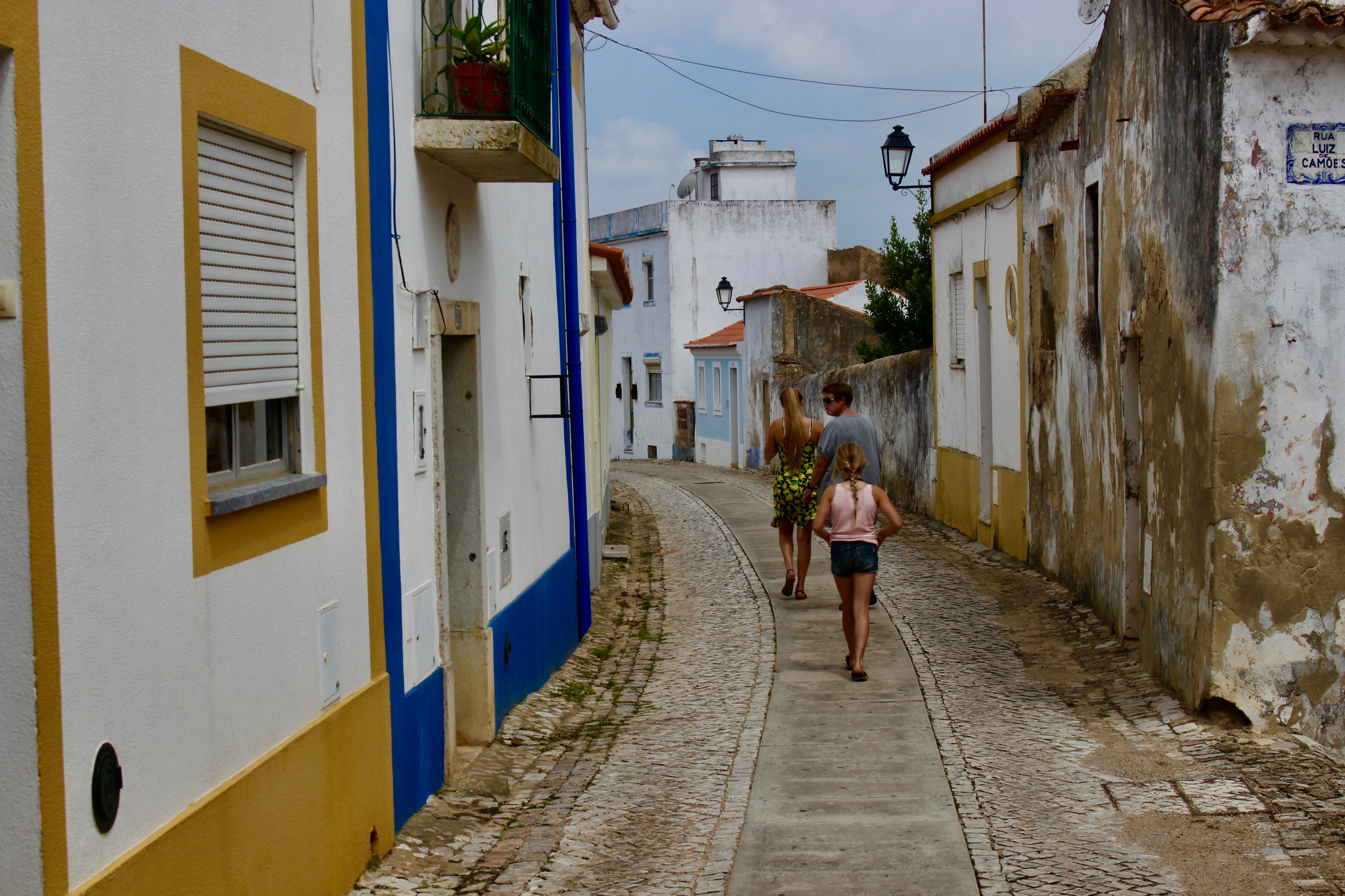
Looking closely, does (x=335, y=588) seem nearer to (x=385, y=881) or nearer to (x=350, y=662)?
(x=350, y=662)

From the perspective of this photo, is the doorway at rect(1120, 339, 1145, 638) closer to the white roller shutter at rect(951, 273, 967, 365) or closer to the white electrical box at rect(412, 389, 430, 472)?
the white electrical box at rect(412, 389, 430, 472)

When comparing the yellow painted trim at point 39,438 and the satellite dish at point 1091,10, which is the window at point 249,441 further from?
the satellite dish at point 1091,10

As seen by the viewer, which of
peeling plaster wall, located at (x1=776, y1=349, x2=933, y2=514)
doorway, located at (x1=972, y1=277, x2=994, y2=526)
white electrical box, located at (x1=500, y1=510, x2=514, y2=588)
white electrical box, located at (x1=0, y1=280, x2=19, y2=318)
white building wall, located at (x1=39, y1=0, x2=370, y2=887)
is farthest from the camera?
peeling plaster wall, located at (x1=776, y1=349, x2=933, y2=514)

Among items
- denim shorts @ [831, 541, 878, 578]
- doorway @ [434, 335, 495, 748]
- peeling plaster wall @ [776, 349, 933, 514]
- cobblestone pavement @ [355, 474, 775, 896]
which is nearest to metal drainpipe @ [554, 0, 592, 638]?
cobblestone pavement @ [355, 474, 775, 896]

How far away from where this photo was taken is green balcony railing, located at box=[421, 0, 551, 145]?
6.32 m

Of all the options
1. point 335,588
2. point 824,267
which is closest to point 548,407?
point 335,588

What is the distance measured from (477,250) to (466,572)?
5.81ft

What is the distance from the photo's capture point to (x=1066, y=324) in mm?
11031

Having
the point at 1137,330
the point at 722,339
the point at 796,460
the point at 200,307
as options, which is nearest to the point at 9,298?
the point at 200,307

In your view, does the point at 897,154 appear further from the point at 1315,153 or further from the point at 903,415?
the point at 1315,153

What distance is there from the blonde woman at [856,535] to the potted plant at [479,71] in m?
3.11

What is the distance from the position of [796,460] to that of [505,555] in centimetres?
349

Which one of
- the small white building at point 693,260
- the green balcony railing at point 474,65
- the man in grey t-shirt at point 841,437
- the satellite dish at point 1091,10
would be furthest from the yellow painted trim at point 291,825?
the small white building at point 693,260

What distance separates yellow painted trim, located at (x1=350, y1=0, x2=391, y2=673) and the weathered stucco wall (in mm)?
11169
